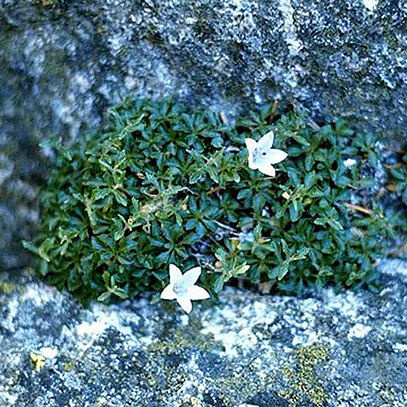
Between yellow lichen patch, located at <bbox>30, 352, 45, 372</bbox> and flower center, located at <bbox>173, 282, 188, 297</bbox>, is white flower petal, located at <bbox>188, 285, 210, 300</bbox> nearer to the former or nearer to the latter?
flower center, located at <bbox>173, 282, 188, 297</bbox>

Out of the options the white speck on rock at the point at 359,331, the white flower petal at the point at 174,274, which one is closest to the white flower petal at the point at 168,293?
the white flower petal at the point at 174,274

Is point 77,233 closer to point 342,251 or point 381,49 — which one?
point 342,251

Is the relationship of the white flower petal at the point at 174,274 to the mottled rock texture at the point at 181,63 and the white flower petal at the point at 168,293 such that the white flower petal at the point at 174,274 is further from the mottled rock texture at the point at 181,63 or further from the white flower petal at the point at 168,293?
the mottled rock texture at the point at 181,63

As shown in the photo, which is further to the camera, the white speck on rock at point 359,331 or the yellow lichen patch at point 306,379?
the white speck on rock at point 359,331

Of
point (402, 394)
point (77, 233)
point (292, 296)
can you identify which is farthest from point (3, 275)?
point (402, 394)

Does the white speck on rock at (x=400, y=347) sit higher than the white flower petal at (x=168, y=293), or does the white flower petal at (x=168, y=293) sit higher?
the white flower petal at (x=168, y=293)

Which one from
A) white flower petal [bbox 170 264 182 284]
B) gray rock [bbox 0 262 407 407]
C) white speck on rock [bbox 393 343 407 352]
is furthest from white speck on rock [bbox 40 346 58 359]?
white speck on rock [bbox 393 343 407 352]

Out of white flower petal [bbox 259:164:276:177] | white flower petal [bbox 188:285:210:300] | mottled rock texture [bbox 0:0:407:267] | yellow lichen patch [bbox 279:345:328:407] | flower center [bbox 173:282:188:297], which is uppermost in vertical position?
mottled rock texture [bbox 0:0:407:267]
